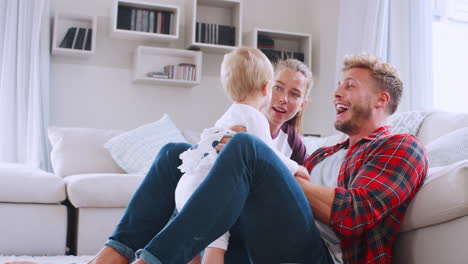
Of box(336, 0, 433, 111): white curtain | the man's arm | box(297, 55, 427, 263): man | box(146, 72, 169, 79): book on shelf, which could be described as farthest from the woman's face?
box(146, 72, 169, 79): book on shelf

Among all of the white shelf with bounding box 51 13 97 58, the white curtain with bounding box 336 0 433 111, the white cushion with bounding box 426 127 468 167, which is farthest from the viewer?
the white shelf with bounding box 51 13 97 58

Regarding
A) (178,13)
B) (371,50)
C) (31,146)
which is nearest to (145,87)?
(178,13)

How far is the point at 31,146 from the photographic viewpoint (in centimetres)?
406

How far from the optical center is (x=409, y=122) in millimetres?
2570

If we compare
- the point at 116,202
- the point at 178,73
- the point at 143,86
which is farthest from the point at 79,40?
the point at 116,202

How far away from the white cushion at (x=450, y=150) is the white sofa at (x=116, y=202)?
28cm

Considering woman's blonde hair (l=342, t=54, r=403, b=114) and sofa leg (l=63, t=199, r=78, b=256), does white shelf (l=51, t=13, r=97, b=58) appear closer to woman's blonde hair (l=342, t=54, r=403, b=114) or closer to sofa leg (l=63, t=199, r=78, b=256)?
sofa leg (l=63, t=199, r=78, b=256)

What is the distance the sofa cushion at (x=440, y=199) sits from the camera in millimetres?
1318

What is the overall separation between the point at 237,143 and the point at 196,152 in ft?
0.79

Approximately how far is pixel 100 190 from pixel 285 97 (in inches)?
46.7

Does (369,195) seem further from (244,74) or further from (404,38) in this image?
(404,38)

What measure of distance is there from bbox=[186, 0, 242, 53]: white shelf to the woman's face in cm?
225

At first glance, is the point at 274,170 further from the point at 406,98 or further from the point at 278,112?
the point at 406,98

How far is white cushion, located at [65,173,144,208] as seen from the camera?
2.84m
